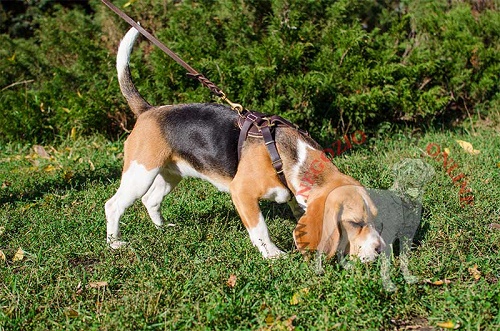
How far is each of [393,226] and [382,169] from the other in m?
2.20

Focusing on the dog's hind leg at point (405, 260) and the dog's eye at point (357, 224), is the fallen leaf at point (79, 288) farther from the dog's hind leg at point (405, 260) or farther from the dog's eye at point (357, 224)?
the dog's hind leg at point (405, 260)

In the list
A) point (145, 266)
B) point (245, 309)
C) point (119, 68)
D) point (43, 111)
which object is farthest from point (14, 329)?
point (43, 111)

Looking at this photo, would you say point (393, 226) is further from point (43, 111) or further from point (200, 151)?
point (43, 111)

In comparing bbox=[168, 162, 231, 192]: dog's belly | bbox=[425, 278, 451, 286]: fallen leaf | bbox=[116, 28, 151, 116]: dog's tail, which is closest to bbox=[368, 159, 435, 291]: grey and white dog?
bbox=[425, 278, 451, 286]: fallen leaf

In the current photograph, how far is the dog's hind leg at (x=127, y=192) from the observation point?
16.9 ft

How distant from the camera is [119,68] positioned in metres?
5.57

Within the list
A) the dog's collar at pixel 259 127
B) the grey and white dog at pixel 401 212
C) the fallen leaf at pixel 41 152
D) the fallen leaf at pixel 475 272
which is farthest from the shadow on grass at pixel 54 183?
the fallen leaf at pixel 475 272

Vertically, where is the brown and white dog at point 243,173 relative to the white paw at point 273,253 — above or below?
above

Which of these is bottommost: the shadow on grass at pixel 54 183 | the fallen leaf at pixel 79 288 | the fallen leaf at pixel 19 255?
the shadow on grass at pixel 54 183

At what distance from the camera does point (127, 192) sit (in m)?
5.25

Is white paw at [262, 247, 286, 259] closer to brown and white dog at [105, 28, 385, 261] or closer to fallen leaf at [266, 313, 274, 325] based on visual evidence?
brown and white dog at [105, 28, 385, 261]

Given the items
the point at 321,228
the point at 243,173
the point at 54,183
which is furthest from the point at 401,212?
the point at 54,183

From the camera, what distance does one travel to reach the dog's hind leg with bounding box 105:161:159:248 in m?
5.16

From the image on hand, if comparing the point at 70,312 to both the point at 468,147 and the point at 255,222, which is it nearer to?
the point at 255,222
